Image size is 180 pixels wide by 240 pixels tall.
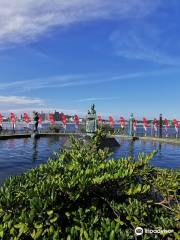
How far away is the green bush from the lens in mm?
4977

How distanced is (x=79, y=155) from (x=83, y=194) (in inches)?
69.4

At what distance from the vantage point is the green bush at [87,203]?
16.3ft

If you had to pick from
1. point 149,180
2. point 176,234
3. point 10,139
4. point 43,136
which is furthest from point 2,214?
point 43,136

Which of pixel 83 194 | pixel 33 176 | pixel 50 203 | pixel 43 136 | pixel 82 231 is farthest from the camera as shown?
pixel 43 136

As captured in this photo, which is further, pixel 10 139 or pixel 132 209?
pixel 10 139

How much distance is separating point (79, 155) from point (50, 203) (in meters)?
2.54

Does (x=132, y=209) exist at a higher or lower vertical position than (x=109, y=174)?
lower

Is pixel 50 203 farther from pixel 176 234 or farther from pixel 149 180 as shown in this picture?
pixel 149 180

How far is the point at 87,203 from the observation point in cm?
612

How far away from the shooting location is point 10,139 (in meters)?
45.6

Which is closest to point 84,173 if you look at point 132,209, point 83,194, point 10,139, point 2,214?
point 83,194

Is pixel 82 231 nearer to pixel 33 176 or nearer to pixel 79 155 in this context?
pixel 33 176

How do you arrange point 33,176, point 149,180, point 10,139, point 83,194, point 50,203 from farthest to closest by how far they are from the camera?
1. point 10,139
2. point 149,180
3. point 33,176
4. point 83,194
5. point 50,203

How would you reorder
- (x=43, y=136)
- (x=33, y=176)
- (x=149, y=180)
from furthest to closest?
(x=43, y=136) → (x=149, y=180) → (x=33, y=176)
